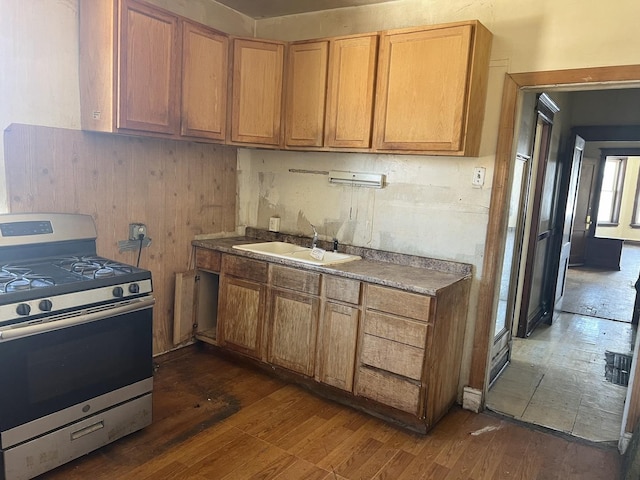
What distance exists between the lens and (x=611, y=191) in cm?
1041

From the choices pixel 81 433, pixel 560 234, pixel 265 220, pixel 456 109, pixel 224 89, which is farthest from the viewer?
pixel 560 234

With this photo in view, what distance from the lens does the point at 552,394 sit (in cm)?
324

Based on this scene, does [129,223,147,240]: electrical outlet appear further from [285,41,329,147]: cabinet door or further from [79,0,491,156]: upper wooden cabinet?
[285,41,329,147]: cabinet door

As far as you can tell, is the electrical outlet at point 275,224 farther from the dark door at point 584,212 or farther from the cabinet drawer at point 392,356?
the dark door at point 584,212

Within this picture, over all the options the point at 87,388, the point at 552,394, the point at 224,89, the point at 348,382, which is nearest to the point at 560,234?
the point at 552,394

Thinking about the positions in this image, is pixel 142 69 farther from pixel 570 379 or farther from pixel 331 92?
pixel 570 379

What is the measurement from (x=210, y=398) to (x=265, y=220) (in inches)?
59.5

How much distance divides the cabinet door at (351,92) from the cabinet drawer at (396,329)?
42.4 inches

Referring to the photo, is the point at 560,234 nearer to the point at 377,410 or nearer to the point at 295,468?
the point at 377,410

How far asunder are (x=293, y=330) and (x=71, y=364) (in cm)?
133

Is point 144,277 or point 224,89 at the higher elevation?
point 224,89

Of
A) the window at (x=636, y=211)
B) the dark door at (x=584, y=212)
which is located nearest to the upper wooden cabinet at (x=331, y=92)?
the dark door at (x=584, y=212)

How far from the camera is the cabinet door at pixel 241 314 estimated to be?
10.4ft

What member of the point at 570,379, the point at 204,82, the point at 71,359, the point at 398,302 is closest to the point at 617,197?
the point at 570,379
